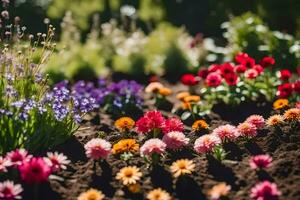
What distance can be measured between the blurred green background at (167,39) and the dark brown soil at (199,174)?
1.37 m

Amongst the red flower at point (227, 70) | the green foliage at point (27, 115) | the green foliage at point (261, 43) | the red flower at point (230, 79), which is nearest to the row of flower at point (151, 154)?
the green foliage at point (27, 115)

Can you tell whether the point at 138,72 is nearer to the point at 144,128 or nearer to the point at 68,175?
the point at 144,128

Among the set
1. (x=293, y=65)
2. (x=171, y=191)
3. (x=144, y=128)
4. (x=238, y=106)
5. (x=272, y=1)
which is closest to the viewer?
(x=171, y=191)

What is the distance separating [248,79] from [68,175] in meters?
3.03

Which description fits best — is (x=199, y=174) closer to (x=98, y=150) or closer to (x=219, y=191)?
(x=219, y=191)

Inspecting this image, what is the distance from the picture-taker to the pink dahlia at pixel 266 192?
3.54 meters

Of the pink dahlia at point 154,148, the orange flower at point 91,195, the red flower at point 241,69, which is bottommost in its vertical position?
the orange flower at point 91,195

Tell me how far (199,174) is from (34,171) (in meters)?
1.28

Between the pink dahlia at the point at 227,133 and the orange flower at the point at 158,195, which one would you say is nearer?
the orange flower at the point at 158,195

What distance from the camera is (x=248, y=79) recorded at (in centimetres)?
653

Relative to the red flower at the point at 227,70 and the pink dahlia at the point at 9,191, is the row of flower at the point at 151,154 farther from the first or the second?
the red flower at the point at 227,70

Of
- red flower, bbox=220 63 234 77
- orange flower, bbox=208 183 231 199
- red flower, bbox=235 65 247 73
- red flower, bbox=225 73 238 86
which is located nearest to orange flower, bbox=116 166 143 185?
orange flower, bbox=208 183 231 199

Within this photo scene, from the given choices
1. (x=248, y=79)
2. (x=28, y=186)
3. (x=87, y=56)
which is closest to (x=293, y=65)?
(x=248, y=79)

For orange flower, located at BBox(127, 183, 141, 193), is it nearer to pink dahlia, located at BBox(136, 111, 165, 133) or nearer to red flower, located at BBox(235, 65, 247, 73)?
pink dahlia, located at BBox(136, 111, 165, 133)
